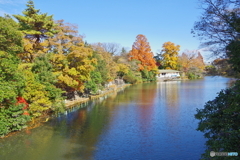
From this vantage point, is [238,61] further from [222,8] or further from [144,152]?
[144,152]

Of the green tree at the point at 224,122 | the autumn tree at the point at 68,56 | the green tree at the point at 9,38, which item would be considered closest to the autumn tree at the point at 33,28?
the autumn tree at the point at 68,56

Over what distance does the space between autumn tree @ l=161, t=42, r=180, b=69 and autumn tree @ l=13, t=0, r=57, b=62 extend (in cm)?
4309

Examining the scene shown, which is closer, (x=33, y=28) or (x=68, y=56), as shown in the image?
(x=33, y=28)

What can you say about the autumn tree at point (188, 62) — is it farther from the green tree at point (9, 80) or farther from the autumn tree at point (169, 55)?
the green tree at point (9, 80)

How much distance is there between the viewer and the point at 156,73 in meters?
55.9

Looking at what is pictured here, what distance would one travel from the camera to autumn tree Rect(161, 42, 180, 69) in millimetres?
57281

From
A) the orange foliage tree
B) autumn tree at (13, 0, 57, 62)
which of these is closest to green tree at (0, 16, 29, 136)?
autumn tree at (13, 0, 57, 62)

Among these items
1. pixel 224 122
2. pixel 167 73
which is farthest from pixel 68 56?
pixel 167 73

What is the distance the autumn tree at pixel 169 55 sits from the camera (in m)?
57.3

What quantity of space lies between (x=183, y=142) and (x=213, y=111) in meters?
4.52

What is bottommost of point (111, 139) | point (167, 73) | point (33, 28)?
point (111, 139)

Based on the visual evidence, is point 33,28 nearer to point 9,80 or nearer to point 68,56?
point 68,56

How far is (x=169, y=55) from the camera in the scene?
59.4m

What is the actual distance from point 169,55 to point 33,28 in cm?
4617
